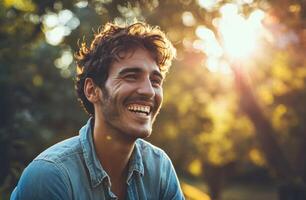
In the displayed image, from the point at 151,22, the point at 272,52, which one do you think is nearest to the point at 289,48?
the point at 272,52

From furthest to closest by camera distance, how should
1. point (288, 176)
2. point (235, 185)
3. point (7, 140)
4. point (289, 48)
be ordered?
point (235, 185), point (289, 48), point (288, 176), point (7, 140)

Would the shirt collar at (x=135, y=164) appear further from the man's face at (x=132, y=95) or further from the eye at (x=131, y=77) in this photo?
the eye at (x=131, y=77)

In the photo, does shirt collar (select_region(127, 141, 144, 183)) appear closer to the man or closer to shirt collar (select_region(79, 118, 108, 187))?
the man

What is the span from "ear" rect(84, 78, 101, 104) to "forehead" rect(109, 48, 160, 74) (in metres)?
0.17

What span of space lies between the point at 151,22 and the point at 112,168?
5270 mm

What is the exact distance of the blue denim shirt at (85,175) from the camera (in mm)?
2646

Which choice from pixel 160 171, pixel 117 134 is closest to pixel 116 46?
pixel 117 134

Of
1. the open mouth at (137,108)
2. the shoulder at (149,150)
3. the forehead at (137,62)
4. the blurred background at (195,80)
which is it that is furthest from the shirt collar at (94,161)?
the blurred background at (195,80)

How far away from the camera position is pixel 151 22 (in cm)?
812

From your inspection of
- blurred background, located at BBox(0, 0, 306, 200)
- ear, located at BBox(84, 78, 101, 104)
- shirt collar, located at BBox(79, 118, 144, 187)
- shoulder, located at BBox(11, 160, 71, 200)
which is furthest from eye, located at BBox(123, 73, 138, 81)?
blurred background, located at BBox(0, 0, 306, 200)

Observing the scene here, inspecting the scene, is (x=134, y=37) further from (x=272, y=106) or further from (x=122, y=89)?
(x=272, y=106)

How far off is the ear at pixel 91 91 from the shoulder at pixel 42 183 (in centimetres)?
69

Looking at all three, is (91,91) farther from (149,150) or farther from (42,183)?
(42,183)

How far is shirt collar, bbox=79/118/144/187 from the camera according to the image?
289 cm
